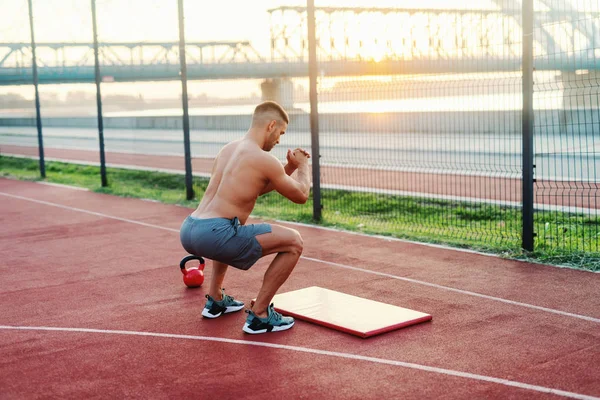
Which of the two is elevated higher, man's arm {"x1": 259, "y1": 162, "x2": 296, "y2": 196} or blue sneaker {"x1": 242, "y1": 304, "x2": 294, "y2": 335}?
man's arm {"x1": 259, "y1": 162, "x2": 296, "y2": 196}

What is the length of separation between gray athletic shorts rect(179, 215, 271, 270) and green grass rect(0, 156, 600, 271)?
396cm

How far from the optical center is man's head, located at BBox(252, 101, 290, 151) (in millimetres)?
6191

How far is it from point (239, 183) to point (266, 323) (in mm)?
1132

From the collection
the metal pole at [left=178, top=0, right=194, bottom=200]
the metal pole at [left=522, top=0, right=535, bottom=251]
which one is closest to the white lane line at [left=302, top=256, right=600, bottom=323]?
the metal pole at [left=522, top=0, right=535, bottom=251]

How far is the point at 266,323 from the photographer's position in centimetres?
618

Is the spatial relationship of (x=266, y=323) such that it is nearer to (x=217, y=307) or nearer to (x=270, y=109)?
(x=217, y=307)

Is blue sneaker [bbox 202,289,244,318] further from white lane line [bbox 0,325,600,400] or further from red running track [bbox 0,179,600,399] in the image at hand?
white lane line [bbox 0,325,600,400]

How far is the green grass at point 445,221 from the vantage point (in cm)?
920

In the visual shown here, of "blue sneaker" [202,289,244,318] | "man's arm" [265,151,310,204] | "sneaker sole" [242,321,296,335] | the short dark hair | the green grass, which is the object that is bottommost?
"sneaker sole" [242,321,296,335]

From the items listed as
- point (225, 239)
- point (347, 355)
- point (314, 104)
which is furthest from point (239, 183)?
point (314, 104)

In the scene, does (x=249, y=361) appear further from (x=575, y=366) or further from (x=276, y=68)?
(x=276, y=68)

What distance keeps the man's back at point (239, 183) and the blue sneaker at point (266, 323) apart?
0.78m

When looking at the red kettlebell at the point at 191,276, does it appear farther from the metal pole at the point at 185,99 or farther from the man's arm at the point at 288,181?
the metal pole at the point at 185,99

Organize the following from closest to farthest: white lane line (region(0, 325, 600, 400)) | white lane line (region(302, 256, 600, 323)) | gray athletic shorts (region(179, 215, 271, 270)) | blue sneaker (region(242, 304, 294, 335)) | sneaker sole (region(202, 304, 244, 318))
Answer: white lane line (region(0, 325, 600, 400)), gray athletic shorts (region(179, 215, 271, 270)), blue sneaker (region(242, 304, 294, 335)), white lane line (region(302, 256, 600, 323)), sneaker sole (region(202, 304, 244, 318))
